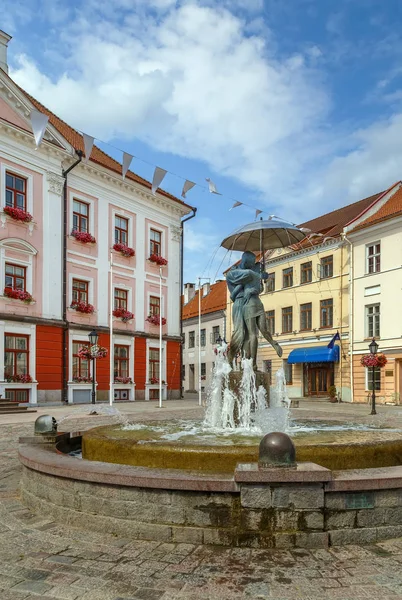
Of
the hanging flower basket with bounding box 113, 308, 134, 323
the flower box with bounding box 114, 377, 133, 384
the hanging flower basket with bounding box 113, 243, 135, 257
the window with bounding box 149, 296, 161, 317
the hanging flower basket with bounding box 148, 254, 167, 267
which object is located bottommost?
the flower box with bounding box 114, 377, 133, 384

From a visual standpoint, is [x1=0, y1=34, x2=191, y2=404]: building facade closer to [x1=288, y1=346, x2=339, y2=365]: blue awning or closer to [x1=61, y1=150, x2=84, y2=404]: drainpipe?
[x1=61, y1=150, x2=84, y2=404]: drainpipe

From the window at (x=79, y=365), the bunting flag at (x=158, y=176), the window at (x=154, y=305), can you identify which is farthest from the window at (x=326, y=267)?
the bunting flag at (x=158, y=176)

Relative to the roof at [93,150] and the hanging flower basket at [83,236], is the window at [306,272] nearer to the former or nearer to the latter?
the roof at [93,150]

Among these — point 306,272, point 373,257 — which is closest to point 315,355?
point 306,272

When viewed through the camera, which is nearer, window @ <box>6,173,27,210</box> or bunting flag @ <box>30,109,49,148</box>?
bunting flag @ <box>30,109,49,148</box>

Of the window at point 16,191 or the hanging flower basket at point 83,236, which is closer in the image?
the window at point 16,191

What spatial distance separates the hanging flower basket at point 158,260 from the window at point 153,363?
17.1ft

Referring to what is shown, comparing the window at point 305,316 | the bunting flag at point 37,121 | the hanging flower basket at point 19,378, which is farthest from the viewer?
the window at point 305,316

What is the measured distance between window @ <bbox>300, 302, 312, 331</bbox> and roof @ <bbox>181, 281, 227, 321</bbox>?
37.0 feet

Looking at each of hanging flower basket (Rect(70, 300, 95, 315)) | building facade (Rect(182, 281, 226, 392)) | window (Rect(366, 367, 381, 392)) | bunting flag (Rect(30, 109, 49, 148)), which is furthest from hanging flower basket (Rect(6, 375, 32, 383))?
building facade (Rect(182, 281, 226, 392))

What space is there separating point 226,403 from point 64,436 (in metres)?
2.95

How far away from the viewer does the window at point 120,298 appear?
30.0 metres

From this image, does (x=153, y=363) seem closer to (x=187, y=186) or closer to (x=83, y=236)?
(x=83, y=236)

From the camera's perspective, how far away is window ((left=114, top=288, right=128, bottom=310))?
30.0 metres
